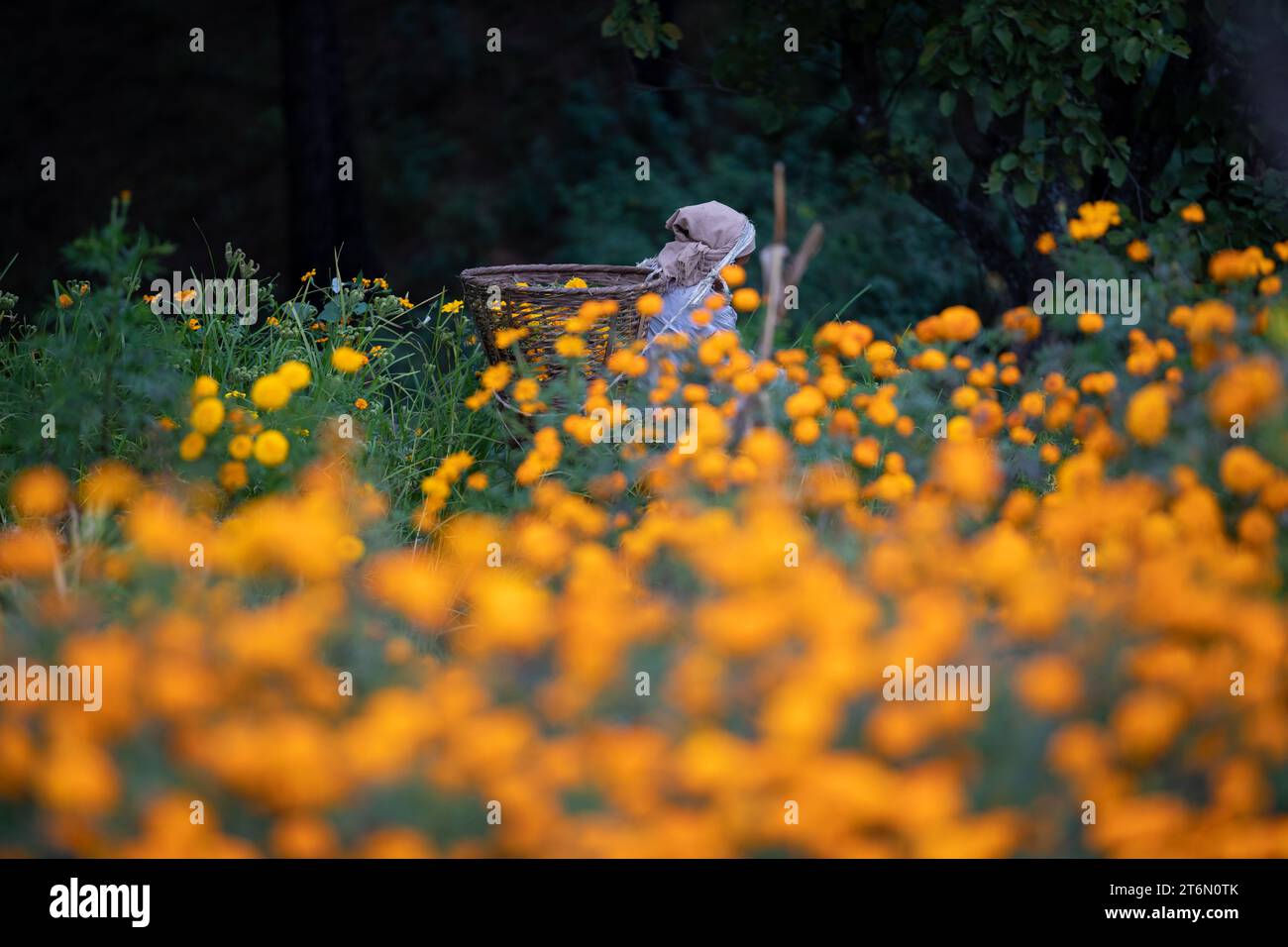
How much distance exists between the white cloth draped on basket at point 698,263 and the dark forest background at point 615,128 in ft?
3.45

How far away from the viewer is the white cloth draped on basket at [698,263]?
3695 mm

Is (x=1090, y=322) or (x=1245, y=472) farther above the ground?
(x=1090, y=322)

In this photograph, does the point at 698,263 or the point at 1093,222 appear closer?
the point at 1093,222

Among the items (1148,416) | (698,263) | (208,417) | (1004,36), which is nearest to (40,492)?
(208,417)

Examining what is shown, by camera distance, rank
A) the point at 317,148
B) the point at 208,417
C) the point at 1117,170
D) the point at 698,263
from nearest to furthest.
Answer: the point at 208,417, the point at 698,263, the point at 1117,170, the point at 317,148

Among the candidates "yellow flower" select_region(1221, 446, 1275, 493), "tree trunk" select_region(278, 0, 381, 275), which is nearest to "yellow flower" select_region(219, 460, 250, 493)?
"yellow flower" select_region(1221, 446, 1275, 493)

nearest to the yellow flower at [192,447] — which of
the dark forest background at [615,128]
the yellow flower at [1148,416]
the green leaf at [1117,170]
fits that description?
the yellow flower at [1148,416]

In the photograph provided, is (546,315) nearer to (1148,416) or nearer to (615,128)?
(1148,416)

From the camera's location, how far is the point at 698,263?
Answer: 374 cm

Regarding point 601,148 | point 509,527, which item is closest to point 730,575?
point 509,527

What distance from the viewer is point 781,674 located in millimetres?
1698

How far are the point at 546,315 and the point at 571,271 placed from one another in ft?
2.10
